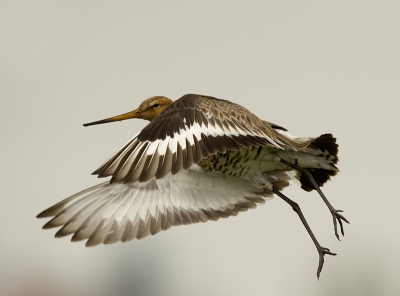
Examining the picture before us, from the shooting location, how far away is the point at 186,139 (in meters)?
8.93

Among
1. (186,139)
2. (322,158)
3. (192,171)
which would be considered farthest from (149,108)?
(186,139)

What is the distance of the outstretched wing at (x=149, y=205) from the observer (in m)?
10.1

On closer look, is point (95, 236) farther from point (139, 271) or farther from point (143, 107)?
point (139, 271)

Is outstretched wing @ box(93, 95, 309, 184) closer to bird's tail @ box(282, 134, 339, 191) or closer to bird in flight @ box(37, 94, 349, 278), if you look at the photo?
bird in flight @ box(37, 94, 349, 278)

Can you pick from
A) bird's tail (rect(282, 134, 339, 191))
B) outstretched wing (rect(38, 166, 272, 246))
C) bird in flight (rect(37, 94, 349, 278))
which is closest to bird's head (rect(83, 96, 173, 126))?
bird in flight (rect(37, 94, 349, 278))

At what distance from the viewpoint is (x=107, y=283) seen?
190 ft

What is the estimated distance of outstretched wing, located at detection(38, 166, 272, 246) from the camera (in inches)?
399

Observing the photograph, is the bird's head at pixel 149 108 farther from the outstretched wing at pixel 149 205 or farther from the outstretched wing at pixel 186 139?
the outstretched wing at pixel 186 139

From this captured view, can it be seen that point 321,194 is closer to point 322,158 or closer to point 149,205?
point 322,158

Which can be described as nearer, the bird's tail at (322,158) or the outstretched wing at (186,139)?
the outstretched wing at (186,139)

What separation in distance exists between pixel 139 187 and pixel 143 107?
131 centimetres

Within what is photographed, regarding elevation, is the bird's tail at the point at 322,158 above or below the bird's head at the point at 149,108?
below

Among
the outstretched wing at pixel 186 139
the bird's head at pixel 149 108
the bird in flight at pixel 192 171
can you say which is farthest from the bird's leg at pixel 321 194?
the bird's head at pixel 149 108

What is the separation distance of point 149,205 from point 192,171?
588mm
